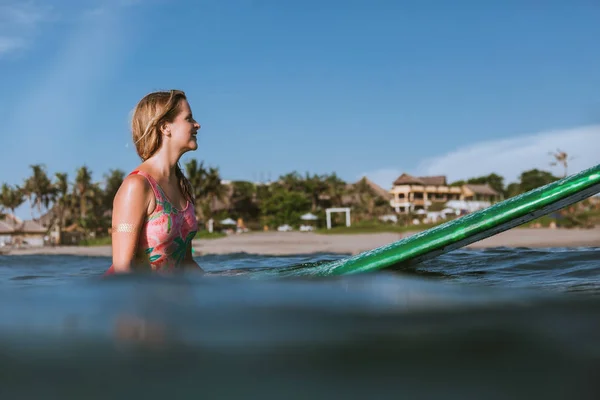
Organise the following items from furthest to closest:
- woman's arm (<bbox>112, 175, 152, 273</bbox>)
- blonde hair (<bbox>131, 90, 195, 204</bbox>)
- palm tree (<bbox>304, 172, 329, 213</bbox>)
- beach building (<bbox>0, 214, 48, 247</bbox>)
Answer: palm tree (<bbox>304, 172, 329, 213</bbox>) → beach building (<bbox>0, 214, 48, 247</bbox>) → blonde hair (<bbox>131, 90, 195, 204</bbox>) → woman's arm (<bbox>112, 175, 152, 273</bbox>)

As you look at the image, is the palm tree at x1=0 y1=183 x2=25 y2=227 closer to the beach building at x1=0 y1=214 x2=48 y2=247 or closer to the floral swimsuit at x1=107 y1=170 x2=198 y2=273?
the beach building at x1=0 y1=214 x2=48 y2=247

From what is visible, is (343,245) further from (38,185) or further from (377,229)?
(38,185)

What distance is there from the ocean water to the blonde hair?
1283 mm

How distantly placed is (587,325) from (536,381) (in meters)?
0.41

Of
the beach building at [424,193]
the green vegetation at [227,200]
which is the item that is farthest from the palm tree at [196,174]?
the beach building at [424,193]

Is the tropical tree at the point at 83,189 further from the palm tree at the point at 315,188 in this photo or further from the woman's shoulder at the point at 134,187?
the woman's shoulder at the point at 134,187

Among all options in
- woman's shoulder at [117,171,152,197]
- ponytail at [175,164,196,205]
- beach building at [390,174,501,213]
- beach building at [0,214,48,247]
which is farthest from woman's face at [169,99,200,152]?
beach building at [390,174,501,213]

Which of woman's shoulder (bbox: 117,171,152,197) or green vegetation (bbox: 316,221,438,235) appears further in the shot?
green vegetation (bbox: 316,221,438,235)

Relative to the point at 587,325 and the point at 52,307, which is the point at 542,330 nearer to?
the point at 587,325

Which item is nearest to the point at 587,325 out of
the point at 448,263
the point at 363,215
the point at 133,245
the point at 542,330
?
the point at 542,330

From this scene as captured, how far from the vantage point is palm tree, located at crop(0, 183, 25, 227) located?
54.6 m

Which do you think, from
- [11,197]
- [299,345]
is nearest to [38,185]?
[11,197]

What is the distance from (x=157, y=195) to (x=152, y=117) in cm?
43

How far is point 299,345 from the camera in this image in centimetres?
135
